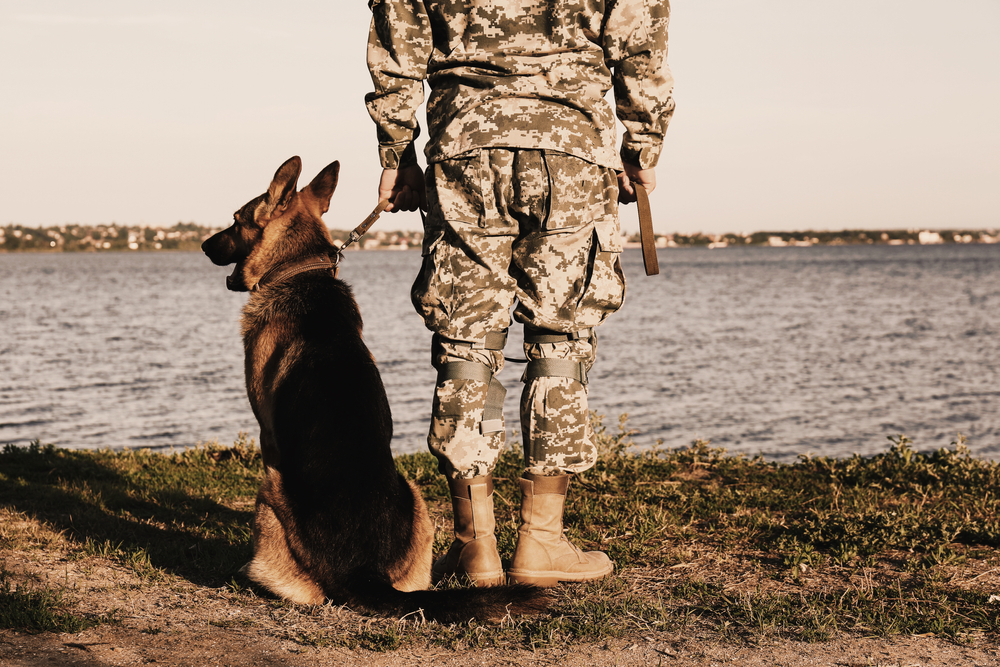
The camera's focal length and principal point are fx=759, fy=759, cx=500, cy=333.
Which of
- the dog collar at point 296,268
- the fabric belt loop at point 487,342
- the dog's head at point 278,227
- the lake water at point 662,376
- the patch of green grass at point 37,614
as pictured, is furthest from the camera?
the lake water at point 662,376

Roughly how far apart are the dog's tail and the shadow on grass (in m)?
0.93

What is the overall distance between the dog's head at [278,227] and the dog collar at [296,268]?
0.05 meters

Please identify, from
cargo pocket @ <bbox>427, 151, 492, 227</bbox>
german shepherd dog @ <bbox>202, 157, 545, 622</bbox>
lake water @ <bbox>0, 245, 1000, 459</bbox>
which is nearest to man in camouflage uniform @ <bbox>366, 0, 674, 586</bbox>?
cargo pocket @ <bbox>427, 151, 492, 227</bbox>

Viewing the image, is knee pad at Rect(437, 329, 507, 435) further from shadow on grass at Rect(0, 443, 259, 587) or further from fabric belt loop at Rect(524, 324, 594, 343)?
shadow on grass at Rect(0, 443, 259, 587)

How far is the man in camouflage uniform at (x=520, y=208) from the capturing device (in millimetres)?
3164

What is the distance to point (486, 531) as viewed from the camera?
3316mm

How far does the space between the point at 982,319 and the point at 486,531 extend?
36011mm

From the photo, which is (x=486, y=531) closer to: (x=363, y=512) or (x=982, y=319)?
(x=363, y=512)

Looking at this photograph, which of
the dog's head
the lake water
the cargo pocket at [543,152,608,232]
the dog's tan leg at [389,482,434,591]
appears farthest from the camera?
the lake water

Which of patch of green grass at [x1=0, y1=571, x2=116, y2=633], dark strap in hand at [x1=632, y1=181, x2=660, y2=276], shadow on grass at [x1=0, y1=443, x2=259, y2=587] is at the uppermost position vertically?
dark strap in hand at [x1=632, y1=181, x2=660, y2=276]

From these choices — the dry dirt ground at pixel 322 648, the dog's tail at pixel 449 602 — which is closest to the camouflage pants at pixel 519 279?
the dog's tail at pixel 449 602

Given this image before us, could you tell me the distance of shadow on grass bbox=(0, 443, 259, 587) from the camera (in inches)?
143

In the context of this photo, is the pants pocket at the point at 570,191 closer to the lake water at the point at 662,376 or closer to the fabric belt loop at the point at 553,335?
the fabric belt loop at the point at 553,335

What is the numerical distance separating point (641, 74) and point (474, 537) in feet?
7.08
